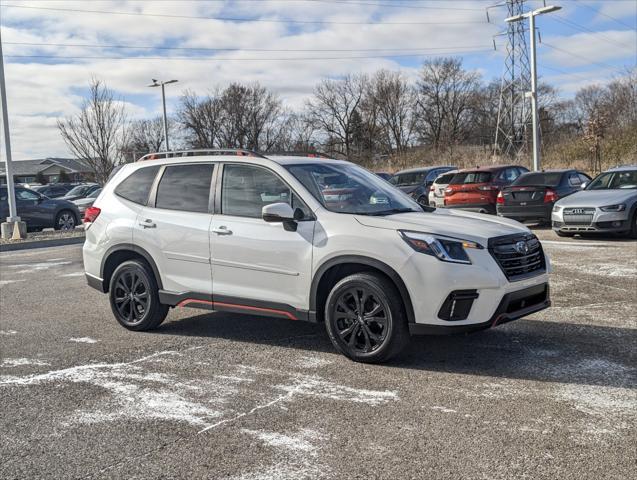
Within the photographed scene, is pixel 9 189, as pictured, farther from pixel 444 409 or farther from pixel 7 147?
pixel 444 409

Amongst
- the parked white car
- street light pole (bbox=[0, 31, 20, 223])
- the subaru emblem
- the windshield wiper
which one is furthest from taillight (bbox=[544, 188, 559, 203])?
street light pole (bbox=[0, 31, 20, 223])

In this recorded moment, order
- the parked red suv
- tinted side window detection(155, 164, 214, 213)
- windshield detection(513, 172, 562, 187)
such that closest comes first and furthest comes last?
tinted side window detection(155, 164, 214, 213) < windshield detection(513, 172, 562, 187) < the parked red suv

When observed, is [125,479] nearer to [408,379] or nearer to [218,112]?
[408,379]

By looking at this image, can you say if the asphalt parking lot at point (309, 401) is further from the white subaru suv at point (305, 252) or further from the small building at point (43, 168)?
the small building at point (43, 168)

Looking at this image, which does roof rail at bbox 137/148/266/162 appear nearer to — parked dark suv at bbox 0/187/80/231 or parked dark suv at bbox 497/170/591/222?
parked dark suv at bbox 497/170/591/222

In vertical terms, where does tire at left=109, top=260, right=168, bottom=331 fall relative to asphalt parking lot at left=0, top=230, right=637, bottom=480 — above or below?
above

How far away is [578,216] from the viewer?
512 inches

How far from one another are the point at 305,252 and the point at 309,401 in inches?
54.2

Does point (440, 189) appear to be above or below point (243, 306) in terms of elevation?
above

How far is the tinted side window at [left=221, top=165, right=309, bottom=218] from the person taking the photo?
5.82 meters

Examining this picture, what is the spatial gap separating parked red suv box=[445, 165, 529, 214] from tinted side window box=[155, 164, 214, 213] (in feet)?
39.5

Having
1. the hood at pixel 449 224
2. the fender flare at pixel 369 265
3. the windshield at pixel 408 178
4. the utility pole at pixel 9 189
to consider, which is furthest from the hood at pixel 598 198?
the utility pole at pixel 9 189

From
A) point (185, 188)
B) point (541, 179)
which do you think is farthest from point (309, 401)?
point (541, 179)

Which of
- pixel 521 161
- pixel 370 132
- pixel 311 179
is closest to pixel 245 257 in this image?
pixel 311 179
